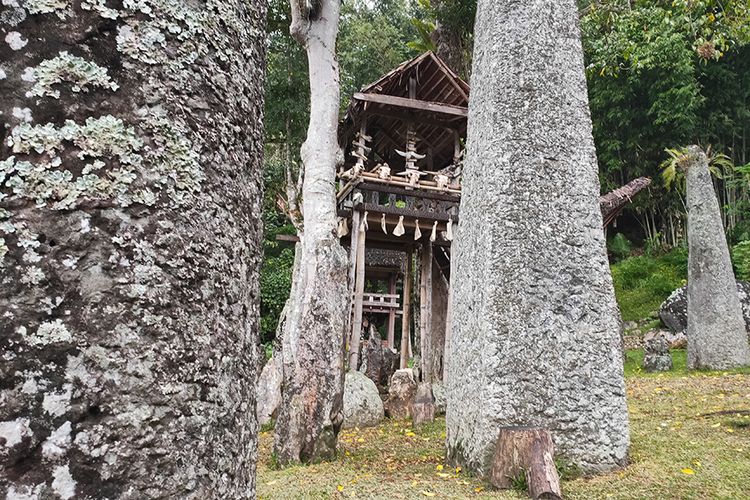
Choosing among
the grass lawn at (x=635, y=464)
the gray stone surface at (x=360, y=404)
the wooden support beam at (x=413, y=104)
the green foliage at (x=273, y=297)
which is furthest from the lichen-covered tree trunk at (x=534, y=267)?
the green foliage at (x=273, y=297)

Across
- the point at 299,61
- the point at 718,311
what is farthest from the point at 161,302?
the point at 299,61

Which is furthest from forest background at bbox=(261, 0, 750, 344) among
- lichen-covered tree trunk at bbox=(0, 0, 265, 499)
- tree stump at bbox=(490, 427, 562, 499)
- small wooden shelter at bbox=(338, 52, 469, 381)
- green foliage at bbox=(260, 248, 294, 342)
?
lichen-covered tree trunk at bbox=(0, 0, 265, 499)

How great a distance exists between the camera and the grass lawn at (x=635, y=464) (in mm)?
3594

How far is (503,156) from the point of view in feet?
14.7

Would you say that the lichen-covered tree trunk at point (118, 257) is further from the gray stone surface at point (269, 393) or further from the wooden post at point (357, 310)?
the wooden post at point (357, 310)

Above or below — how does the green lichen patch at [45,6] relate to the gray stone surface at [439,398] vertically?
above

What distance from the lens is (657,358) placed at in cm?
1020

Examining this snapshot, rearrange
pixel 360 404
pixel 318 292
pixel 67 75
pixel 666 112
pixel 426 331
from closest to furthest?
pixel 67 75, pixel 318 292, pixel 360 404, pixel 426 331, pixel 666 112

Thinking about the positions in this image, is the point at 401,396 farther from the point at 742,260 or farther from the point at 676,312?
the point at 742,260

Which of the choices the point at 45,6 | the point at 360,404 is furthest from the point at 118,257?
the point at 360,404

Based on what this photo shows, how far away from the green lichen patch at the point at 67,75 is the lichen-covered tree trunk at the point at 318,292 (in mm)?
4979

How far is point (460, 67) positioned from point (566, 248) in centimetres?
1266

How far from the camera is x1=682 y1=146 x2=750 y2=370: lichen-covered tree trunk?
9.80 metres

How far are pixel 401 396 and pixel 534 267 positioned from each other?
4730 millimetres
